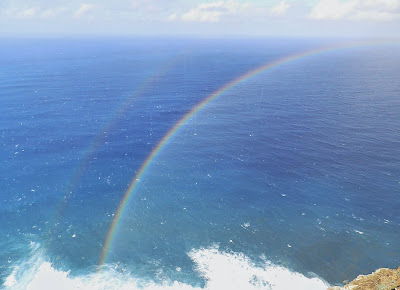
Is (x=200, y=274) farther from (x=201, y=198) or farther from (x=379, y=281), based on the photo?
(x=379, y=281)

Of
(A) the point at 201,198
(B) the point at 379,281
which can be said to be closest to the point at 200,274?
(A) the point at 201,198

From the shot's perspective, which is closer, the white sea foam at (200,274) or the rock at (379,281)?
the rock at (379,281)

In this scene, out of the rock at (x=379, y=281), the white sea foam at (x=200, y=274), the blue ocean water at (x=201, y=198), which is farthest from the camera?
the blue ocean water at (x=201, y=198)

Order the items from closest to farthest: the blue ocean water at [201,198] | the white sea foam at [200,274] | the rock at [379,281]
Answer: the rock at [379,281], the white sea foam at [200,274], the blue ocean water at [201,198]

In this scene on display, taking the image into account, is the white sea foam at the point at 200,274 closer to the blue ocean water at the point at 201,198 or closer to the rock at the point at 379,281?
the blue ocean water at the point at 201,198

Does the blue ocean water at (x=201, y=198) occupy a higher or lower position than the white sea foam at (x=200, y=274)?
higher

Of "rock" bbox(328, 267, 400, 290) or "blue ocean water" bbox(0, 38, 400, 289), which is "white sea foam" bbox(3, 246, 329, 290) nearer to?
"blue ocean water" bbox(0, 38, 400, 289)

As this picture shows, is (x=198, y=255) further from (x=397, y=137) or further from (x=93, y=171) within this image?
(x=397, y=137)

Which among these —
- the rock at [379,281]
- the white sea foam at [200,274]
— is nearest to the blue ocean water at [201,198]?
the white sea foam at [200,274]
